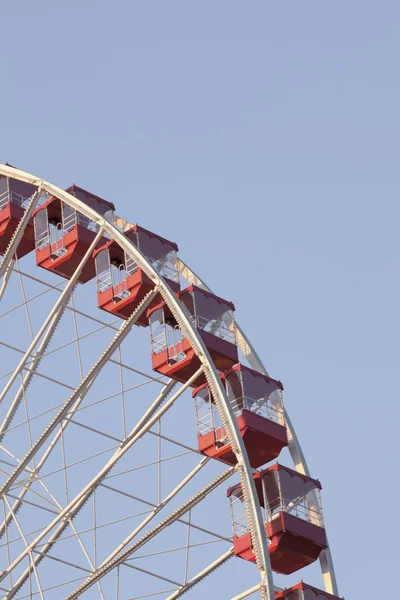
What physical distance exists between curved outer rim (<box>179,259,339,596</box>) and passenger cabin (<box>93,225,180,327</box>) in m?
0.48

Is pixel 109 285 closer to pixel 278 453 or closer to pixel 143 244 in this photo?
pixel 143 244

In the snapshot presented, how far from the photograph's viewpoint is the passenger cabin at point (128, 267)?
37.9 metres

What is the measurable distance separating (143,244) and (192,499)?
5.88m

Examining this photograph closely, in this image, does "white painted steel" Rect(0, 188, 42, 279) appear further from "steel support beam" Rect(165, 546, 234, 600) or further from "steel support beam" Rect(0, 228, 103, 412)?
"steel support beam" Rect(165, 546, 234, 600)

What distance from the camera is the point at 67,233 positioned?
3934 cm

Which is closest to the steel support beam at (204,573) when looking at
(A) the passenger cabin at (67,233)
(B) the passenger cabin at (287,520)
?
(B) the passenger cabin at (287,520)

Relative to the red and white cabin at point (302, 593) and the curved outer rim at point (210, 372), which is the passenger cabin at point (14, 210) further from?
the red and white cabin at point (302, 593)

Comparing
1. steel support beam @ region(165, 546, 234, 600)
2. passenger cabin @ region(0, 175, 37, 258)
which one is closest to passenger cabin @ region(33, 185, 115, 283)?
passenger cabin @ region(0, 175, 37, 258)

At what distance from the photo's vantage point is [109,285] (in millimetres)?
38500

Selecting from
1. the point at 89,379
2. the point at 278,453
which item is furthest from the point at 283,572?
the point at 89,379

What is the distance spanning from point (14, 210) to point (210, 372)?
7.30 metres

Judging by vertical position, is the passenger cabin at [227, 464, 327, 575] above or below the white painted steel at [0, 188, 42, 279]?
below

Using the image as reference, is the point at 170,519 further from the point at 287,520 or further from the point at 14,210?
the point at 14,210

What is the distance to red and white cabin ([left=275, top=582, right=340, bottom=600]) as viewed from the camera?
114ft
